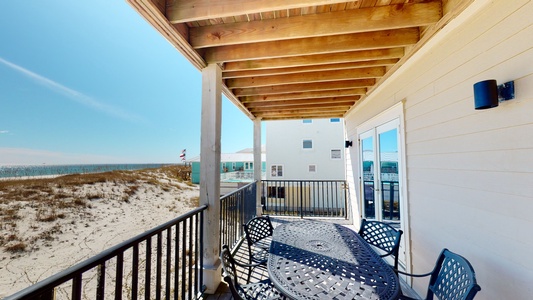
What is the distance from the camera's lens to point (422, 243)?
7.45 feet

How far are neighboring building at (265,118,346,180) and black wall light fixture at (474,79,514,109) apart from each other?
44.9ft

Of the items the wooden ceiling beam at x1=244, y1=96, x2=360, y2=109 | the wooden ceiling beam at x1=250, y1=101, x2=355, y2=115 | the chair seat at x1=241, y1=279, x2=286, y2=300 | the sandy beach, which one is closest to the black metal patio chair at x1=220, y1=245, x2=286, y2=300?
the chair seat at x1=241, y1=279, x2=286, y2=300

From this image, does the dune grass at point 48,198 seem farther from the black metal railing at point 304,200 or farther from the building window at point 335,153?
the building window at point 335,153

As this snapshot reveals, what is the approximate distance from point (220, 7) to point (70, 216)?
2026cm

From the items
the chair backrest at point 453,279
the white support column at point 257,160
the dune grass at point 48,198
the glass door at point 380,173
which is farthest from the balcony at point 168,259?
the dune grass at point 48,198

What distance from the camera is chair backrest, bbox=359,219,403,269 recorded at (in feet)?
7.18

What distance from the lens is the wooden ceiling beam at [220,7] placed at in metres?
1.61

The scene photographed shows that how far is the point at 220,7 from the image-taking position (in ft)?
5.59

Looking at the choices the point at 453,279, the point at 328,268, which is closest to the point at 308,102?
the point at 328,268

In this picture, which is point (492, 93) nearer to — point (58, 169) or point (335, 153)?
point (335, 153)

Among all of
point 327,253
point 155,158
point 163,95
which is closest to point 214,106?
point 327,253

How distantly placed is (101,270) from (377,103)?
3880mm

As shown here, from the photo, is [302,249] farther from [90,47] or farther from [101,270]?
[90,47]

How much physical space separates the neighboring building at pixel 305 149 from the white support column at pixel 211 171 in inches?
504
